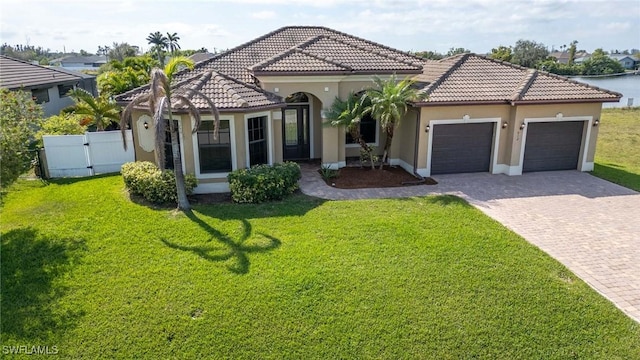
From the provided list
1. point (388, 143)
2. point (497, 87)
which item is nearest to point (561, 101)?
point (497, 87)

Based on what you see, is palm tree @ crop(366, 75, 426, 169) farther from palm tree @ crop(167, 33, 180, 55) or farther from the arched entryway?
palm tree @ crop(167, 33, 180, 55)

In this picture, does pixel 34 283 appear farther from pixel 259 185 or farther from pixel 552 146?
pixel 552 146

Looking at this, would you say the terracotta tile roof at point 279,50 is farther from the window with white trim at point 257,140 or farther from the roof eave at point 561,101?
the roof eave at point 561,101

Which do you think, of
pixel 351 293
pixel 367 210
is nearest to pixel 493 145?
pixel 367 210

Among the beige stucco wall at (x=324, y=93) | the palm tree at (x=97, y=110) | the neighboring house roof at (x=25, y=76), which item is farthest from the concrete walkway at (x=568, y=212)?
the neighboring house roof at (x=25, y=76)

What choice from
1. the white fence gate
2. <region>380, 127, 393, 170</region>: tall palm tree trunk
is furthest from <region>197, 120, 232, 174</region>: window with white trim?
<region>380, 127, 393, 170</region>: tall palm tree trunk

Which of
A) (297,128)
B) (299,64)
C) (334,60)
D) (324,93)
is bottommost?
(297,128)

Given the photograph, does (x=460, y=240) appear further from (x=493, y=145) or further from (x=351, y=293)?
(x=493, y=145)
